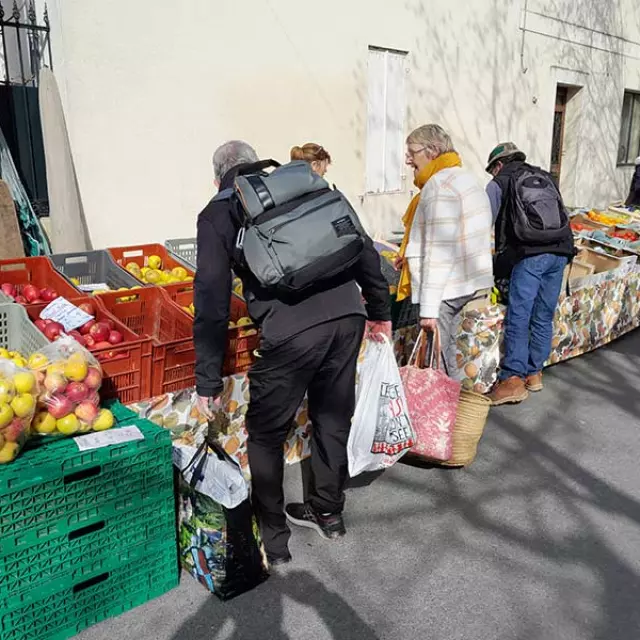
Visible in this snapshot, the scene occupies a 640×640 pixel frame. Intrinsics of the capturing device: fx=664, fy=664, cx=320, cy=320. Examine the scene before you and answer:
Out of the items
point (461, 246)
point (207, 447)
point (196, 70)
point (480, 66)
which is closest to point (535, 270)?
point (461, 246)

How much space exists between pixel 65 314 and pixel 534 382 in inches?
136

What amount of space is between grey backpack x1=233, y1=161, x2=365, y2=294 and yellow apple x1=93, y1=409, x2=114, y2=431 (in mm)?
808

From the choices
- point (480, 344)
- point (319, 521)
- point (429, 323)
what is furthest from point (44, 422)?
point (480, 344)

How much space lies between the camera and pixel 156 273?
14.0 feet

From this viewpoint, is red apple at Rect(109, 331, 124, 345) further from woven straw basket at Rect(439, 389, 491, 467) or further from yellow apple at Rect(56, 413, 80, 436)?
woven straw basket at Rect(439, 389, 491, 467)

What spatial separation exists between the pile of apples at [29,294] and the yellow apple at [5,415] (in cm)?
140

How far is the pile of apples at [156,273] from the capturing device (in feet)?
13.8

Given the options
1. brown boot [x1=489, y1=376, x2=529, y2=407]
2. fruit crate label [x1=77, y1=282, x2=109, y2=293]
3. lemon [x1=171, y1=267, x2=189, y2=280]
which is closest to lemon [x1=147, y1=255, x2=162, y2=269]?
lemon [x1=171, y1=267, x2=189, y2=280]

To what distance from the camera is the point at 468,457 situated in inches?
151

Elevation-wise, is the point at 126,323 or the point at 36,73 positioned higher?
the point at 36,73

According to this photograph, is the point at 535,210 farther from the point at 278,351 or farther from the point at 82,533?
the point at 82,533

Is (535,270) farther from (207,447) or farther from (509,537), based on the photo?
(207,447)

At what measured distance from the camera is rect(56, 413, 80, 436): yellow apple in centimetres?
251

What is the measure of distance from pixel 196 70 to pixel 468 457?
12.9ft
